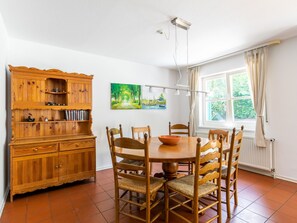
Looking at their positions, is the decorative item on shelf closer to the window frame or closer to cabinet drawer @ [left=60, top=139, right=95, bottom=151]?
cabinet drawer @ [left=60, top=139, right=95, bottom=151]

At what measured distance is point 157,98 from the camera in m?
4.52

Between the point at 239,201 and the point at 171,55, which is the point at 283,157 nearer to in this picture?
the point at 239,201

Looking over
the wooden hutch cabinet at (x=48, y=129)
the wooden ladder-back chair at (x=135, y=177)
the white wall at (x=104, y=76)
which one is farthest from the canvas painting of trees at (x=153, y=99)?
the wooden ladder-back chair at (x=135, y=177)

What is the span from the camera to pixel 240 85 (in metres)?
Answer: 3.70

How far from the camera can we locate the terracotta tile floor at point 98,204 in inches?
77.2

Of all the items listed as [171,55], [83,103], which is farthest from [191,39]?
[83,103]

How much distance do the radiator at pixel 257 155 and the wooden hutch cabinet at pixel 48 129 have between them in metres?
2.91

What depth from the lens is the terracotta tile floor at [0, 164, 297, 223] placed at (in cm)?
196

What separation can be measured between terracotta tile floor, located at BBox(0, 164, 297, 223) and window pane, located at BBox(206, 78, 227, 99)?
1969 mm

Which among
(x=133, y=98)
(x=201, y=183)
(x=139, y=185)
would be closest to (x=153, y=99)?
(x=133, y=98)

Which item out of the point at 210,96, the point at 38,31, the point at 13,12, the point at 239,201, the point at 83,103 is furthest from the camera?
the point at 210,96

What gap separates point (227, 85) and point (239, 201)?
8.11 ft

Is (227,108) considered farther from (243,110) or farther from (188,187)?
(188,187)

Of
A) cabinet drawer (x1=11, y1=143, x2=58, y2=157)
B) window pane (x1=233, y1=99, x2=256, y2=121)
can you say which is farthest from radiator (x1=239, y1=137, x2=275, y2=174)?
cabinet drawer (x1=11, y1=143, x2=58, y2=157)
